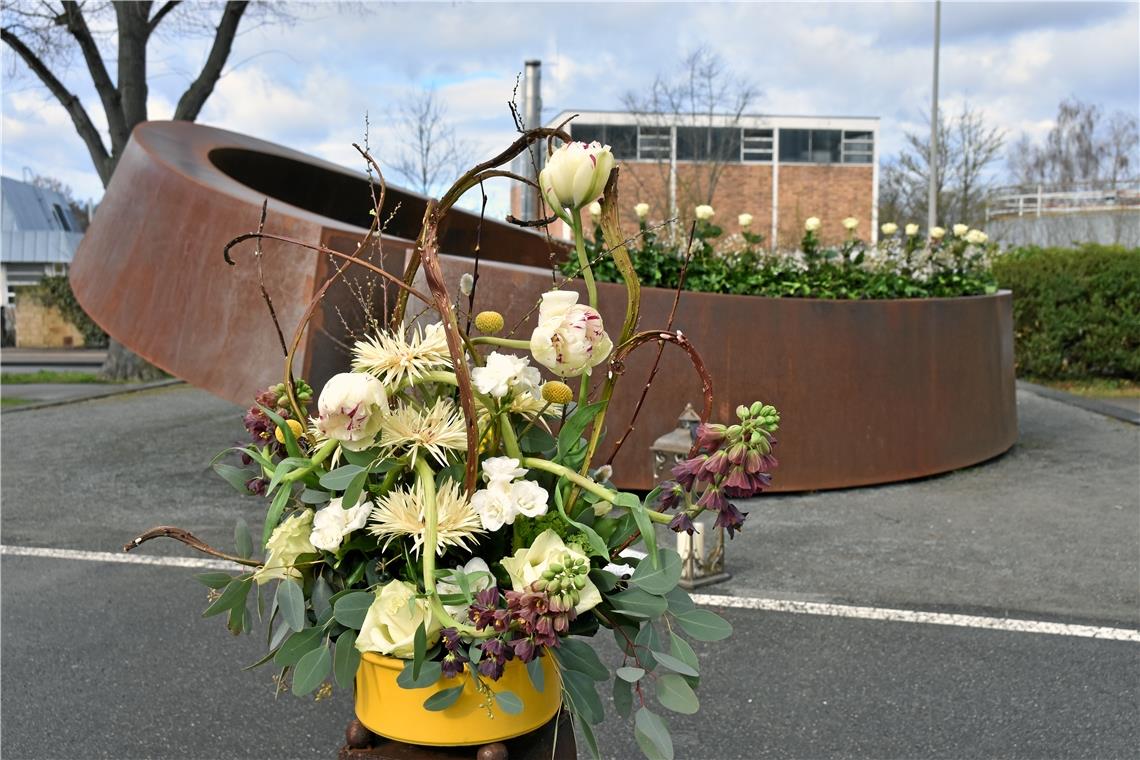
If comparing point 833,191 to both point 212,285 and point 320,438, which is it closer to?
point 212,285

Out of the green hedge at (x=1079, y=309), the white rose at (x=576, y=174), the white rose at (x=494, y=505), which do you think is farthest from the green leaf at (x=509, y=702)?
the green hedge at (x=1079, y=309)

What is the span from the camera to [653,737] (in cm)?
132

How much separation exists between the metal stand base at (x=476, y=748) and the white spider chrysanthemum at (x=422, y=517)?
311 mm

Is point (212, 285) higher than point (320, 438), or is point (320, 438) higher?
point (212, 285)

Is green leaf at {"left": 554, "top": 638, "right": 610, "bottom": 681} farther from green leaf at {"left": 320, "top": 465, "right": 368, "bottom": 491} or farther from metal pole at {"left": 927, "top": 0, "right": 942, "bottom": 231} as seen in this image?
metal pole at {"left": 927, "top": 0, "right": 942, "bottom": 231}

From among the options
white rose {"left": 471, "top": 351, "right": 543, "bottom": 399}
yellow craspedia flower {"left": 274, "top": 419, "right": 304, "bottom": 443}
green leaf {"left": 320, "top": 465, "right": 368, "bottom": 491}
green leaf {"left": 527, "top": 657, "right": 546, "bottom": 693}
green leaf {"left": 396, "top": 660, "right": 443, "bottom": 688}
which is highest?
white rose {"left": 471, "top": 351, "right": 543, "bottom": 399}

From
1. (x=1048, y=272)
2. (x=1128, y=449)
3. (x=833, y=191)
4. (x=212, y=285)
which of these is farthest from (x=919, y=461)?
(x=833, y=191)

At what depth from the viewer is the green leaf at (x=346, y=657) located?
1.38 m

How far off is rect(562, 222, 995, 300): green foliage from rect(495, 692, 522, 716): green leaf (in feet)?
15.0

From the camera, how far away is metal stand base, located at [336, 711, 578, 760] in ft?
4.78

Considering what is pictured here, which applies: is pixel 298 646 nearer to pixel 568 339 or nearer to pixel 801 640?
pixel 568 339

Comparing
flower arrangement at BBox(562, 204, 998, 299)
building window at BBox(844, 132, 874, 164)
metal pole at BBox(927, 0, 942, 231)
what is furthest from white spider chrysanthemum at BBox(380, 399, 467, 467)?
building window at BBox(844, 132, 874, 164)

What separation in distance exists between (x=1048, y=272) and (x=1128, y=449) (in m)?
4.68

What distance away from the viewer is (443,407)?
1409 mm
